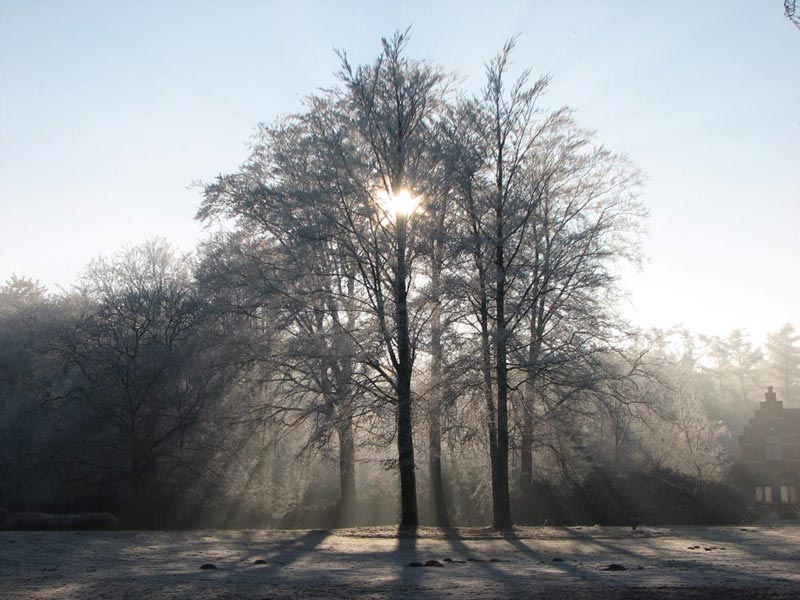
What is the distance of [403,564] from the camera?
14.3m

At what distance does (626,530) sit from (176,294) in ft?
66.1

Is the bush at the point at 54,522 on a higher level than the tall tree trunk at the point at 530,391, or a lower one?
lower

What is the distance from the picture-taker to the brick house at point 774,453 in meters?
47.1

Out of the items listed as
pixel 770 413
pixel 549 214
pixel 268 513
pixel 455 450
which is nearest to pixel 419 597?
pixel 455 450

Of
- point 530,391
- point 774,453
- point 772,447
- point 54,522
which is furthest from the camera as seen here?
point 772,447

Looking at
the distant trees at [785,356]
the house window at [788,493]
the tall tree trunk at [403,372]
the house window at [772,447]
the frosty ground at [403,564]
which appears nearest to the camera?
the frosty ground at [403,564]

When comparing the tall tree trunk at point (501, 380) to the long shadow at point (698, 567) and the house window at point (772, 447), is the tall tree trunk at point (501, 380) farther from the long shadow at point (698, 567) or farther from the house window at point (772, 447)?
the house window at point (772, 447)

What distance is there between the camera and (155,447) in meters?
29.4

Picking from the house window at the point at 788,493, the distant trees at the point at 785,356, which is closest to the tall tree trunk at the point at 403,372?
the house window at the point at 788,493

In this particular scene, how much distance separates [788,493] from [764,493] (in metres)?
1.53

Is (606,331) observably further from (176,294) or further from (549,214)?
(176,294)

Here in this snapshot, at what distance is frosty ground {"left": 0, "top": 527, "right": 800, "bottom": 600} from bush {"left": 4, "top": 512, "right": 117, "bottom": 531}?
3769mm

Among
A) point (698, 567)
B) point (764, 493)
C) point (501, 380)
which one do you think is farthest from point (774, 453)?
point (698, 567)

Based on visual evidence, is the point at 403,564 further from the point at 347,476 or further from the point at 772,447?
the point at 772,447
